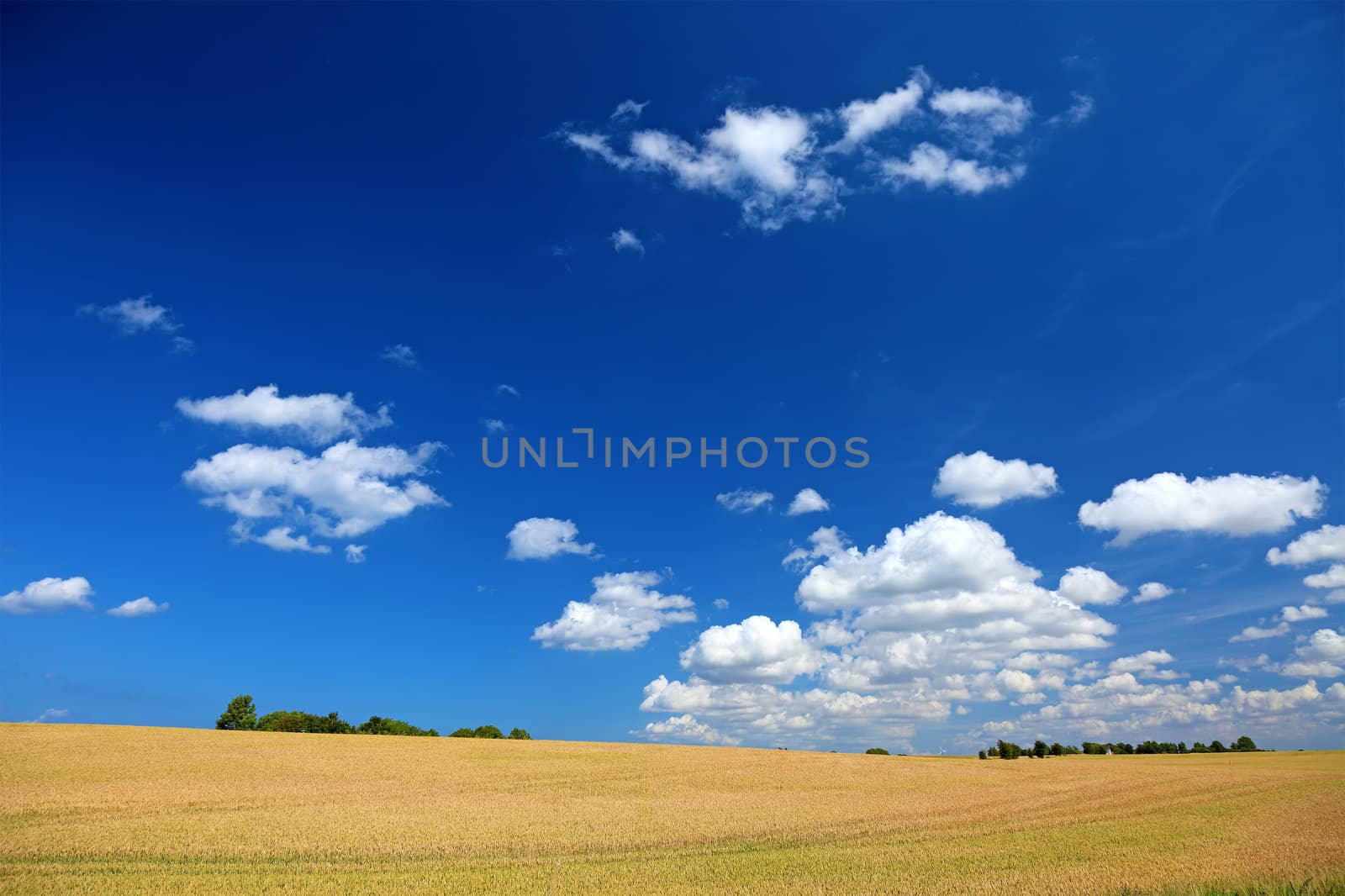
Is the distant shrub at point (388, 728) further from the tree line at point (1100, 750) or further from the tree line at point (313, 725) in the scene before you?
the tree line at point (1100, 750)

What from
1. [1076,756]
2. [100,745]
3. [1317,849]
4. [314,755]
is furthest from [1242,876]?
[1076,756]

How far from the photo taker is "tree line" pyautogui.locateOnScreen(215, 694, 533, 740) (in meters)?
103

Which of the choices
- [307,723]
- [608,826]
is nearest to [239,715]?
[307,723]

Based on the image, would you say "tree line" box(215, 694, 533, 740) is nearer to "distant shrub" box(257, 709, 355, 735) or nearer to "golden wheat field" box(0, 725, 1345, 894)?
"distant shrub" box(257, 709, 355, 735)

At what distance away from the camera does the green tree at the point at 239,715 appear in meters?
106

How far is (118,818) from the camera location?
27453mm

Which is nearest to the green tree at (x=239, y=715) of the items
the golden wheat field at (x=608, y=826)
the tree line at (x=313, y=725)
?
the tree line at (x=313, y=725)

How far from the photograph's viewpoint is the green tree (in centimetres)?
10550

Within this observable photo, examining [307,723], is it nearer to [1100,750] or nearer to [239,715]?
[239,715]

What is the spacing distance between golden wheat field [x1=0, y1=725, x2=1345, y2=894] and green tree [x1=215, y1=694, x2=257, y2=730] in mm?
54893

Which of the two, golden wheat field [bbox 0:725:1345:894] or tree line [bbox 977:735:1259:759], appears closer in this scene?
golden wheat field [bbox 0:725:1345:894]

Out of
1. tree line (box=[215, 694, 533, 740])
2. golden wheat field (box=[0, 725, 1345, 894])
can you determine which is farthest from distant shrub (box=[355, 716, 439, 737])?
golden wheat field (box=[0, 725, 1345, 894])

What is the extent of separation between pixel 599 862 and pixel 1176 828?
76.7ft

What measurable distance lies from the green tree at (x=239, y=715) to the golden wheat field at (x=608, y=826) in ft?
180
